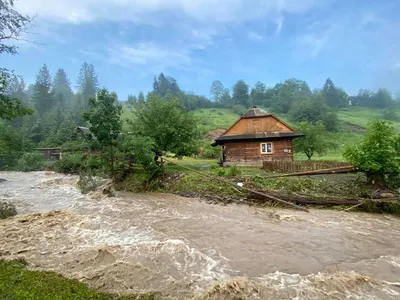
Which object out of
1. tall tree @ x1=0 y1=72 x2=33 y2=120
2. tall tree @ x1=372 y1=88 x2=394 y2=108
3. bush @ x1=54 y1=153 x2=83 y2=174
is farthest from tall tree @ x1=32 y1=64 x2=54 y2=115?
tall tree @ x1=372 y1=88 x2=394 y2=108

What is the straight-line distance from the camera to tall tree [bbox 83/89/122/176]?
2084 cm

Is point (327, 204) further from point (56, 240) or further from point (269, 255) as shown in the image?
point (56, 240)

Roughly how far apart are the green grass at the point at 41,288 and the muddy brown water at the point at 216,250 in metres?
0.55

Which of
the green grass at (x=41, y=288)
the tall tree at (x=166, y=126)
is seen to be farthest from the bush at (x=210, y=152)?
the green grass at (x=41, y=288)

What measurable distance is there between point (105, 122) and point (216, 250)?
54.8 feet

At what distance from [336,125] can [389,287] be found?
224 ft

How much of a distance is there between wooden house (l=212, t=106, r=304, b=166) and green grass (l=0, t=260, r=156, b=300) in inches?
860

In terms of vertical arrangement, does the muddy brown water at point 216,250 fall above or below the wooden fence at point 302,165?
below

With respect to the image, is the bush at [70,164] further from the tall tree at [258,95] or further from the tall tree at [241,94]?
the tall tree at [258,95]

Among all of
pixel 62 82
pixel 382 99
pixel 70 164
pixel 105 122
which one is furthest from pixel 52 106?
pixel 382 99

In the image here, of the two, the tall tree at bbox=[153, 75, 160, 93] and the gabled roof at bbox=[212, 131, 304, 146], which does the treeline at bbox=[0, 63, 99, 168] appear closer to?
the gabled roof at bbox=[212, 131, 304, 146]

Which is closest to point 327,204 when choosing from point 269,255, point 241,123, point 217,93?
point 269,255

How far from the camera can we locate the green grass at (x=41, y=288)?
427 cm

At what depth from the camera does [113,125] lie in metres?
21.3
